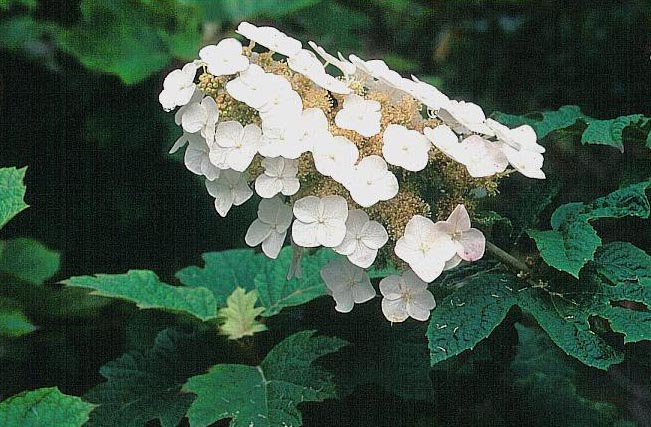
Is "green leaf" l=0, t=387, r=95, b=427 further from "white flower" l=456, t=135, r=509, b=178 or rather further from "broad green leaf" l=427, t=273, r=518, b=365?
"white flower" l=456, t=135, r=509, b=178

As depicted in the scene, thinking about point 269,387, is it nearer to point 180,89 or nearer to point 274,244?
point 274,244

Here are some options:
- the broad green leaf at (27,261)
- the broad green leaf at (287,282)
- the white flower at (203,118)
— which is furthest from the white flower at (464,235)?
the broad green leaf at (27,261)

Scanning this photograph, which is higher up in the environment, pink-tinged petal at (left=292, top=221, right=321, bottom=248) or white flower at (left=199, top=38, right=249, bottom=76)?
Answer: white flower at (left=199, top=38, right=249, bottom=76)

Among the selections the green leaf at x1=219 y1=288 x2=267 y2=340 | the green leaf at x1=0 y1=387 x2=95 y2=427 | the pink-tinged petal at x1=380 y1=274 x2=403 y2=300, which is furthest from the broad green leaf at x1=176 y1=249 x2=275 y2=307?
the pink-tinged petal at x1=380 y1=274 x2=403 y2=300

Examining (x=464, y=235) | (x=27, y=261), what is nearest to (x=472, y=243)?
(x=464, y=235)

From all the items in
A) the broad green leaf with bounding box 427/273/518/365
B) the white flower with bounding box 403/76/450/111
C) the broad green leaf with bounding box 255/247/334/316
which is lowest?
the broad green leaf with bounding box 255/247/334/316

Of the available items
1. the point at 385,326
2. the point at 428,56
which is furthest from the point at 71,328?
the point at 428,56

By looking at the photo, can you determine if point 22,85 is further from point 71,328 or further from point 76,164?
point 71,328
